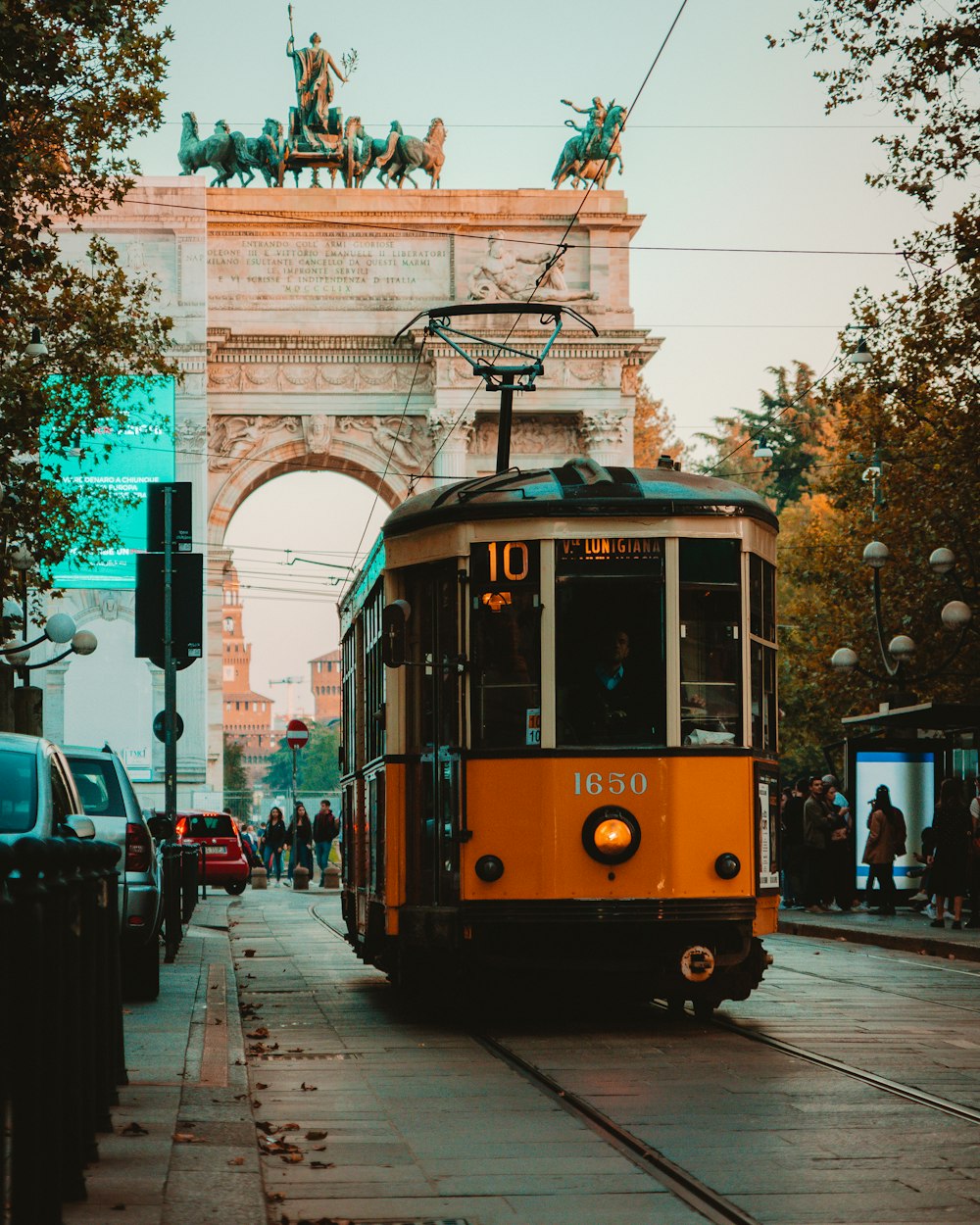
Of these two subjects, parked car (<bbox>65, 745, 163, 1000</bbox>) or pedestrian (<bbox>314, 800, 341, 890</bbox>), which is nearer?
parked car (<bbox>65, 745, 163, 1000</bbox>)

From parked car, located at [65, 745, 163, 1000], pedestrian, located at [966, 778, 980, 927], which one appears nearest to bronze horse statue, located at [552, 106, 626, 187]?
pedestrian, located at [966, 778, 980, 927]

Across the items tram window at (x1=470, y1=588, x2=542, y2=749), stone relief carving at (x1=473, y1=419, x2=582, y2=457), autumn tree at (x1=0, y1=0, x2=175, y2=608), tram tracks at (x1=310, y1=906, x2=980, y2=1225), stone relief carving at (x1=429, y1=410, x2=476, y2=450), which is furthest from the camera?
stone relief carving at (x1=473, y1=419, x2=582, y2=457)

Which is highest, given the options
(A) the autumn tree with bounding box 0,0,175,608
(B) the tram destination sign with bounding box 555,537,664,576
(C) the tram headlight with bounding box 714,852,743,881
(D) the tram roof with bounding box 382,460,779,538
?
(A) the autumn tree with bounding box 0,0,175,608

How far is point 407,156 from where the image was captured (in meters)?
49.6

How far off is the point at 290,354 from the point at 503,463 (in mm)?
34283

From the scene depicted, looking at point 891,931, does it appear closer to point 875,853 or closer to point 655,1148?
point 875,853

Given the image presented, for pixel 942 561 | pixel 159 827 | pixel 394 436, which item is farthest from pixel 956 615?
pixel 394 436

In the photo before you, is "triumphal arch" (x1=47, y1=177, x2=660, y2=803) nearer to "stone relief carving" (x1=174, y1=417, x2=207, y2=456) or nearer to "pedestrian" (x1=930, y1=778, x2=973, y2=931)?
"stone relief carving" (x1=174, y1=417, x2=207, y2=456)

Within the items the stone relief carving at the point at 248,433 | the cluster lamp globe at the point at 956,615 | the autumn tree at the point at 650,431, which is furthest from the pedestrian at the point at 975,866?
the autumn tree at the point at 650,431

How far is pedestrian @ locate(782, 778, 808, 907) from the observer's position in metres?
27.6

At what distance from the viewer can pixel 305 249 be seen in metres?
48.3

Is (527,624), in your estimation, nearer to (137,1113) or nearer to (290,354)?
(137,1113)

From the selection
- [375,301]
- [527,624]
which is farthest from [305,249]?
[527,624]

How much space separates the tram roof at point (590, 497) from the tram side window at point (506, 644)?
0.21m
